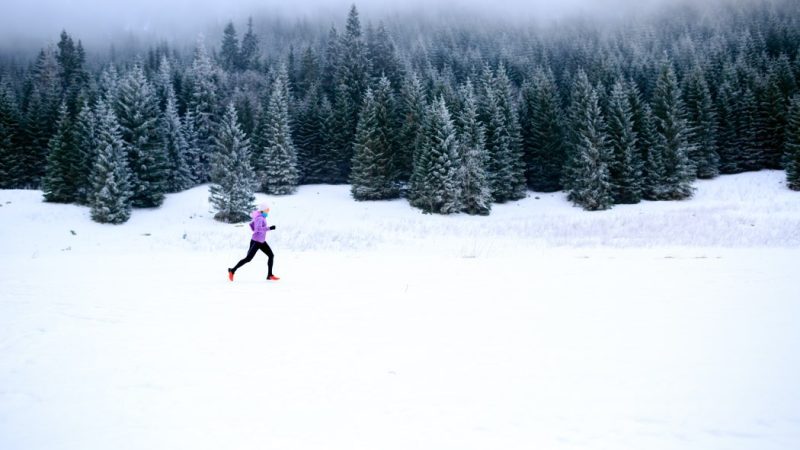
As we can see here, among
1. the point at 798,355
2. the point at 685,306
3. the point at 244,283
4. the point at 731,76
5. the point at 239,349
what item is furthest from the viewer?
the point at 731,76

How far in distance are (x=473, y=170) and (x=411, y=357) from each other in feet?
112

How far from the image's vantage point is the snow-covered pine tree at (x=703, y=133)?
44438mm

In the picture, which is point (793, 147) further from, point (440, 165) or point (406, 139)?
point (406, 139)

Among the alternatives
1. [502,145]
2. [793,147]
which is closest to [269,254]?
[502,145]

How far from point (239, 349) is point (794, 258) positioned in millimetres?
13318

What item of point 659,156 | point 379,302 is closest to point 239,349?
point 379,302

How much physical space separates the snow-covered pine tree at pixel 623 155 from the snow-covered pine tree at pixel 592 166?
0.95 metres

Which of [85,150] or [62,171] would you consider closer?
[62,171]

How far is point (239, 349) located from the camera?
5.43m

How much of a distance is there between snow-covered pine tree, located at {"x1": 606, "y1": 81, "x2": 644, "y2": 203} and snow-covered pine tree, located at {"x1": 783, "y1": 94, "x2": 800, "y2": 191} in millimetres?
12155

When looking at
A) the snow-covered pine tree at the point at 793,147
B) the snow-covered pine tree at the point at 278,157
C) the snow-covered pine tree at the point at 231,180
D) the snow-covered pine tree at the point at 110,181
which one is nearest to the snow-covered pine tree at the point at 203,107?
the snow-covered pine tree at the point at 278,157

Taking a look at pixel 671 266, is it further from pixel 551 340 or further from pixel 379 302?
pixel 379 302

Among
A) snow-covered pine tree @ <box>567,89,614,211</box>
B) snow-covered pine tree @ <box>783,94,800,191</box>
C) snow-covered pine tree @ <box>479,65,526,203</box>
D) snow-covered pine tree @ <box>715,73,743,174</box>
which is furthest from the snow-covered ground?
snow-covered pine tree @ <box>715,73,743,174</box>

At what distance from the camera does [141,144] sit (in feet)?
Result: 124
